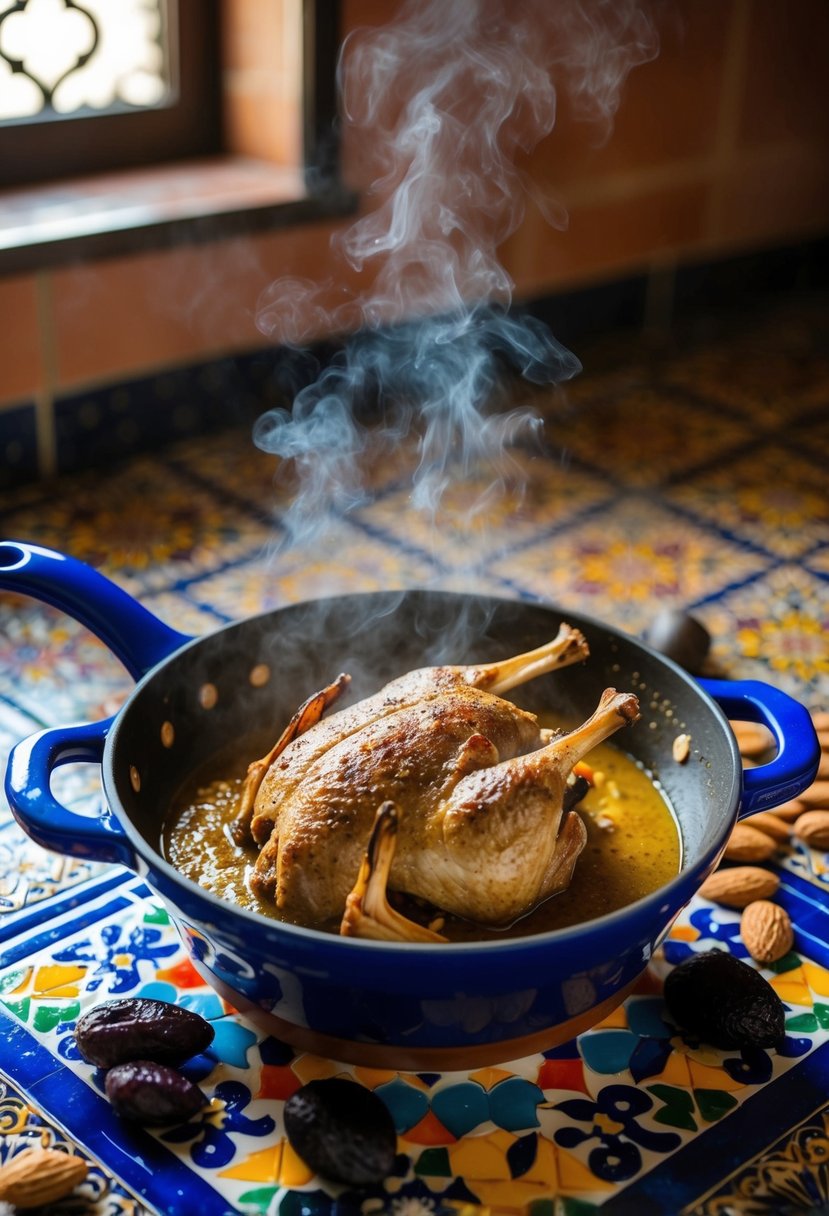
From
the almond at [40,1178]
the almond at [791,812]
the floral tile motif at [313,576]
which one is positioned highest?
the almond at [40,1178]

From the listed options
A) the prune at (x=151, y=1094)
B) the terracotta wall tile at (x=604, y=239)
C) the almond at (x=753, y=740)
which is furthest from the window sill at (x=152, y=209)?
the prune at (x=151, y=1094)

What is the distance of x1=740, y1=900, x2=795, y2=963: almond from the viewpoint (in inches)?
46.4

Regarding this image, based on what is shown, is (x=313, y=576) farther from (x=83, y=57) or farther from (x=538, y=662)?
(x=83, y=57)

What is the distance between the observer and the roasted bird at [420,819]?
0.97 meters

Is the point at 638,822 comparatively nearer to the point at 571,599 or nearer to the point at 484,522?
the point at 571,599

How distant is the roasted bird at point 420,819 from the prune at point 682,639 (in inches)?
23.1

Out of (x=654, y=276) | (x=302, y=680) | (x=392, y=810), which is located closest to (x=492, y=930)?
(x=392, y=810)

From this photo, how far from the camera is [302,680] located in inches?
52.4

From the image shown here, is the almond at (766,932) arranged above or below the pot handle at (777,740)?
below

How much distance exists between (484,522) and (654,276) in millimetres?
1275

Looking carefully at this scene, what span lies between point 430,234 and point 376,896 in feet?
6.15

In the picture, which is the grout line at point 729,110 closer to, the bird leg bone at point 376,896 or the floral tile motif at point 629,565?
the floral tile motif at point 629,565

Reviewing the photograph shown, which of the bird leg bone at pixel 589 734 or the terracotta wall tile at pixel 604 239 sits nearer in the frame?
the bird leg bone at pixel 589 734

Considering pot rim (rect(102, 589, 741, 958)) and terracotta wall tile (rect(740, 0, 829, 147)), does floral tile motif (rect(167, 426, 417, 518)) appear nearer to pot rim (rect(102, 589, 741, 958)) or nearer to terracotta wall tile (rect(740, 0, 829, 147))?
pot rim (rect(102, 589, 741, 958))
